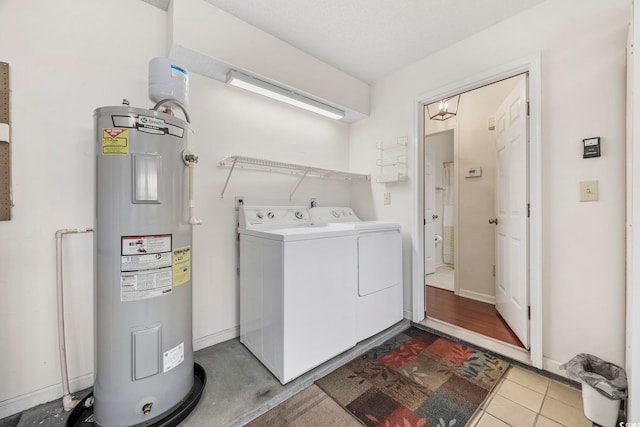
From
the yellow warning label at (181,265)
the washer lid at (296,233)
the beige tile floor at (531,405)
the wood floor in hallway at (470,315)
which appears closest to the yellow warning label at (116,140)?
the yellow warning label at (181,265)

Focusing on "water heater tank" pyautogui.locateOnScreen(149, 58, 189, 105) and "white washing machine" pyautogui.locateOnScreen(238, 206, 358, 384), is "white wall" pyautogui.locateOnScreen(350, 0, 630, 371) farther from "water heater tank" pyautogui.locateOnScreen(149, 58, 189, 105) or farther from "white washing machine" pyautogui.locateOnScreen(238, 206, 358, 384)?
"water heater tank" pyautogui.locateOnScreen(149, 58, 189, 105)

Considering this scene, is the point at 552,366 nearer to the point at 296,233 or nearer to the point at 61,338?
the point at 296,233

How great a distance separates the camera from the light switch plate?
1542 millimetres

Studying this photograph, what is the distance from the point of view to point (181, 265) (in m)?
1.39

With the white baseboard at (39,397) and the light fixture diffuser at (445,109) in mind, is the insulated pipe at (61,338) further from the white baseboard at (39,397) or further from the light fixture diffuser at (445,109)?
the light fixture diffuser at (445,109)

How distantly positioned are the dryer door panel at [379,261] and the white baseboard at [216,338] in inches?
45.0

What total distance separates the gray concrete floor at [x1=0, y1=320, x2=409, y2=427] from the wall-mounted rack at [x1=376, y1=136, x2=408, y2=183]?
1.56 metres

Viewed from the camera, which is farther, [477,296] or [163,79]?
[477,296]

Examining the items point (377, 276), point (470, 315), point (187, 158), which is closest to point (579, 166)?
point (377, 276)

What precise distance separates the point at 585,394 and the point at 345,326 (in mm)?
1363

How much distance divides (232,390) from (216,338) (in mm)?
Result: 618

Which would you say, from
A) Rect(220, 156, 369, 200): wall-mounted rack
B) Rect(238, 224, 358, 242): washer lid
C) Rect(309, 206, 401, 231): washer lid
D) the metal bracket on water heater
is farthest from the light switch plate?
the metal bracket on water heater

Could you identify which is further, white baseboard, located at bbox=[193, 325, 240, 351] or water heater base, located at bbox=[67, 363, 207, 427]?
white baseboard, located at bbox=[193, 325, 240, 351]

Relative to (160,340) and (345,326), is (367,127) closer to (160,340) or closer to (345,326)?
(345,326)
